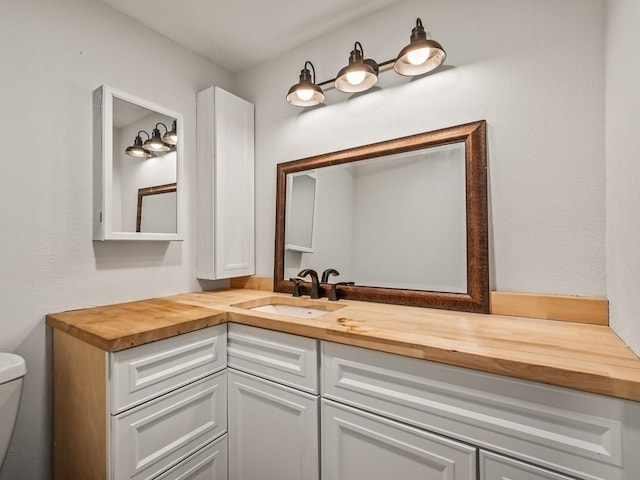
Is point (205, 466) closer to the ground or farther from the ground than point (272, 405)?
closer to the ground

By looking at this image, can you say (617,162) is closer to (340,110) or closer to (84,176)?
(340,110)

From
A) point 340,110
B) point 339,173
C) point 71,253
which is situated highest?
point 340,110

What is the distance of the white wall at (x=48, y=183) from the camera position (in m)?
1.30

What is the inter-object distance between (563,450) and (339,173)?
1466 mm

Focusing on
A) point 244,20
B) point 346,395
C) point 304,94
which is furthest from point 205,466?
point 244,20

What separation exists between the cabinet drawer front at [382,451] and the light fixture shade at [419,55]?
1.46 metres

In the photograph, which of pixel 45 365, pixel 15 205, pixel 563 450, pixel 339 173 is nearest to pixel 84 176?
pixel 15 205

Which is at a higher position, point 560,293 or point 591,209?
point 591,209

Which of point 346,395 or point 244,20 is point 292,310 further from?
point 244,20

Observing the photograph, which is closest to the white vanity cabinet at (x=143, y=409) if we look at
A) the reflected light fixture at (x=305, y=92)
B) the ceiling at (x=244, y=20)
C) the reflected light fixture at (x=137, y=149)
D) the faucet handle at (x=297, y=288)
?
the faucet handle at (x=297, y=288)

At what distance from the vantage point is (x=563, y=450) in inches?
30.1

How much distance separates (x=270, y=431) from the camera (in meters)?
1.29

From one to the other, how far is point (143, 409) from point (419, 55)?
5.97 ft

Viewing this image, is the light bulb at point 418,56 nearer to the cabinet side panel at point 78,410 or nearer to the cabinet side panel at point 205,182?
the cabinet side panel at point 205,182
